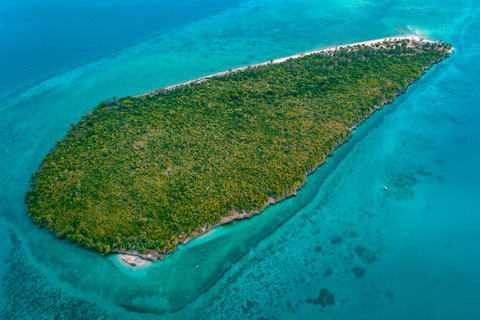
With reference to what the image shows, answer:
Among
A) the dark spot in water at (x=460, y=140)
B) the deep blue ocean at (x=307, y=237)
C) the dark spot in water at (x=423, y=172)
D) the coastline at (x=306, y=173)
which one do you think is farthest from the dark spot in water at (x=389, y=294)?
the dark spot in water at (x=460, y=140)

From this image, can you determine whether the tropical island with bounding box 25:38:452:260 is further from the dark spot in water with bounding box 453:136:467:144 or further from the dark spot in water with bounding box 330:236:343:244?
the dark spot in water with bounding box 453:136:467:144

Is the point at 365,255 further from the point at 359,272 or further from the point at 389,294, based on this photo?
the point at 389,294

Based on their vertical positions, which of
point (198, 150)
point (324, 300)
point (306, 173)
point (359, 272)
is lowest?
point (359, 272)

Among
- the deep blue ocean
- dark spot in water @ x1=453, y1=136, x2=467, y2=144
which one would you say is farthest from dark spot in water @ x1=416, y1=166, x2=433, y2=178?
dark spot in water @ x1=453, y1=136, x2=467, y2=144

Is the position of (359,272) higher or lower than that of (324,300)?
lower

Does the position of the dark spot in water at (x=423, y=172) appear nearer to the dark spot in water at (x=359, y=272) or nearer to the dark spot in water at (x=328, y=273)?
the dark spot in water at (x=359, y=272)

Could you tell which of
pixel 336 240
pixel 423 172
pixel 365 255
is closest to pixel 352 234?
pixel 336 240
